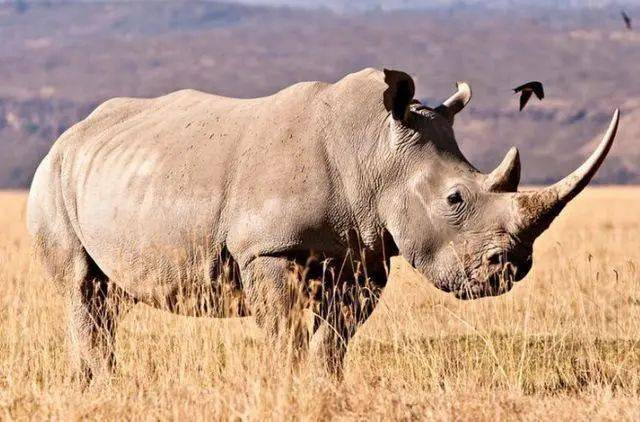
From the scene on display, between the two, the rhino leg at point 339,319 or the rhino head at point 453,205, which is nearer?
the rhino head at point 453,205

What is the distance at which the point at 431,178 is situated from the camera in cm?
822

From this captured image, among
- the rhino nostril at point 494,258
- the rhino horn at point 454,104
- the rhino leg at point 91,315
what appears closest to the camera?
the rhino nostril at point 494,258

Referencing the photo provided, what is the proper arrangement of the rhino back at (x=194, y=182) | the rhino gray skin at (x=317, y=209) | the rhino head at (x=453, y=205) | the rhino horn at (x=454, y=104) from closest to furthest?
the rhino head at (x=453, y=205), the rhino gray skin at (x=317, y=209), the rhino back at (x=194, y=182), the rhino horn at (x=454, y=104)

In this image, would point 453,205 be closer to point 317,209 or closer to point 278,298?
point 317,209

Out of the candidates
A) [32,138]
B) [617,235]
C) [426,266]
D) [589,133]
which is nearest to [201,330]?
[426,266]

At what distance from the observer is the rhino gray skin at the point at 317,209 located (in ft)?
26.3

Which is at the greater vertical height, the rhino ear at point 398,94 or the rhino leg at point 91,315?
the rhino ear at point 398,94

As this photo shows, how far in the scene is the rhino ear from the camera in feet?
26.7

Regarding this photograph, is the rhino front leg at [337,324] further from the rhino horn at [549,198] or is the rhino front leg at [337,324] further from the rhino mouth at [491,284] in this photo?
the rhino horn at [549,198]

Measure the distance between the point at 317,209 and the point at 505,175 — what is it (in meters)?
1.00

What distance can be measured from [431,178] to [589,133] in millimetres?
166394

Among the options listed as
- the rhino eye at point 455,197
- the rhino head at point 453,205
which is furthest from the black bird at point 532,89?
the rhino eye at point 455,197

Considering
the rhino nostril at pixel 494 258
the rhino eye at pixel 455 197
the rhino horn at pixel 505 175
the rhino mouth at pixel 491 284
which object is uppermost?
the rhino horn at pixel 505 175

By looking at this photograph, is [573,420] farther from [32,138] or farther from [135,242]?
Answer: [32,138]
